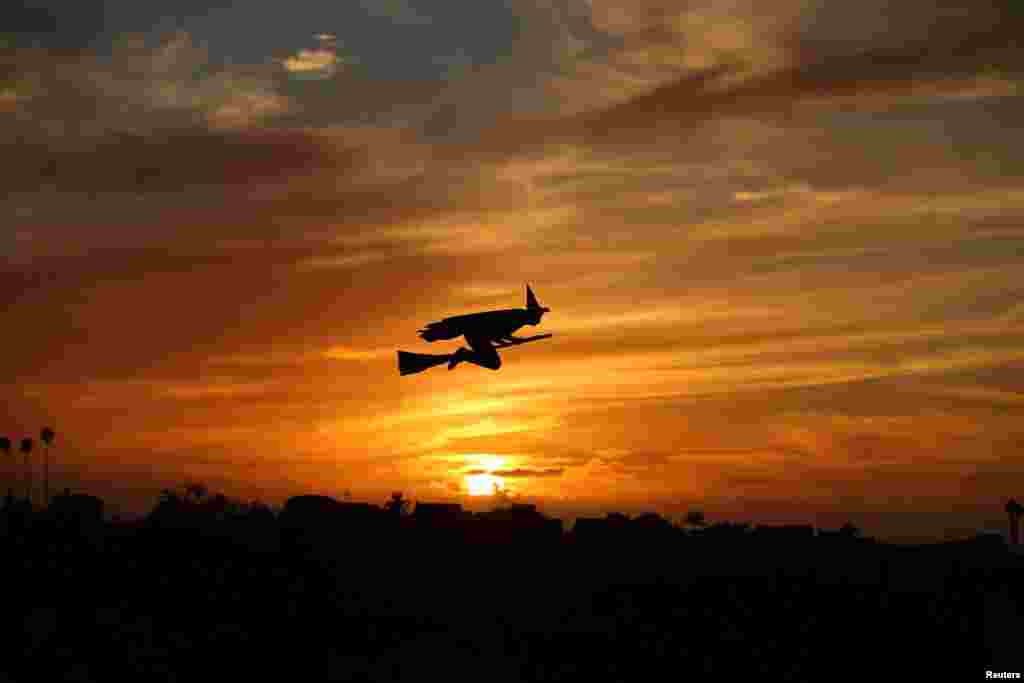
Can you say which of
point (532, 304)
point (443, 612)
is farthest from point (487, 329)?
point (443, 612)

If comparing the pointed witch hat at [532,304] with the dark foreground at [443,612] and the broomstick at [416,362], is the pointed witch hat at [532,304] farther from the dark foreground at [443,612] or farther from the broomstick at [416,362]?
the dark foreground at [443,612]

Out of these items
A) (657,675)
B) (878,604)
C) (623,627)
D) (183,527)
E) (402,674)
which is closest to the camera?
(402,674)

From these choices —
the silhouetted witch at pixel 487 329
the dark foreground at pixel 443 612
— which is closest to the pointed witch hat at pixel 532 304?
the silhouetted witch at pixel 487 329

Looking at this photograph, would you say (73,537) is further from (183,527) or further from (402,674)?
(402,674)

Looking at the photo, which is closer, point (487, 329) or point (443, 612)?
point (487, 329)

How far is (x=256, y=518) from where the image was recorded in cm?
13888

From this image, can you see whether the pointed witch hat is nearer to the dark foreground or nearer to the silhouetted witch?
the silhouetted witch

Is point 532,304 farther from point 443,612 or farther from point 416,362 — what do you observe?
point 443,612

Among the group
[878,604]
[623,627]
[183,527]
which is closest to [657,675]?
[623,627]

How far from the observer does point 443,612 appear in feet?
356

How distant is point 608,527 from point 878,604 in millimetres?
49796

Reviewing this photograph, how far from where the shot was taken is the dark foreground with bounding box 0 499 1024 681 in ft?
298

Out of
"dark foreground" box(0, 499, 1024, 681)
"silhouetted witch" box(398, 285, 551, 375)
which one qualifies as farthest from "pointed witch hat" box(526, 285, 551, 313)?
"dark foreground" box(0, 499, 1024, 681)

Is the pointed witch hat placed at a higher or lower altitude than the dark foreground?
higher
